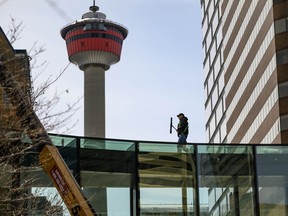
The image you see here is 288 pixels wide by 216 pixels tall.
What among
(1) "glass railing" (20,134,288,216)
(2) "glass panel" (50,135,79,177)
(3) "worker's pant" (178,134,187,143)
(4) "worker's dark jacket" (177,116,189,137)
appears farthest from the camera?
(4) "worker's dark jacket" (177,116,189,137)

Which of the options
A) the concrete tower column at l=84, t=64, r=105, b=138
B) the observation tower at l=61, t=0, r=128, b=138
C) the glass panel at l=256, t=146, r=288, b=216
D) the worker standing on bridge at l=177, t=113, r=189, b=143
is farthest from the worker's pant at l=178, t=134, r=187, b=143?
the observation tower at l=61, t=0, r=128, b=138

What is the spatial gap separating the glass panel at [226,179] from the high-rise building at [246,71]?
42147 mm

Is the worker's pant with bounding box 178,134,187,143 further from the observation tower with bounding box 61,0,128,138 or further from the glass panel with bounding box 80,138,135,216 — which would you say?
the observation tower with bounding box 61,0,128,138

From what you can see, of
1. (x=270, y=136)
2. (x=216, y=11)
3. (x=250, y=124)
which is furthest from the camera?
(x=216, y=11)

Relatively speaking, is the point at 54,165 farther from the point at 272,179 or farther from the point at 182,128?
the point at 272,179

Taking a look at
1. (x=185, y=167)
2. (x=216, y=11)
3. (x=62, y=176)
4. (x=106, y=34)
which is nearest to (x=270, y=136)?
(x=216, y=11)

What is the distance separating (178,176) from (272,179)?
2881mm

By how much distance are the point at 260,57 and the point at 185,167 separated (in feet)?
165

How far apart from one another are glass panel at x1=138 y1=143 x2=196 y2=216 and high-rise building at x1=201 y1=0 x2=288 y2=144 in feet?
141

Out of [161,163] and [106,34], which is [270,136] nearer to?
[161,163]

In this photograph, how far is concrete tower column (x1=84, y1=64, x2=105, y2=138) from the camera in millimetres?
121238

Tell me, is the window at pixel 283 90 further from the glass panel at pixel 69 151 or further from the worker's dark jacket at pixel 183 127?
the glass panel at pixel 69 151

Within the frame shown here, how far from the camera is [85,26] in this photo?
13325 cm

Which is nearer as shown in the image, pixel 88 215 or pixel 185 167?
pixel 88 215
